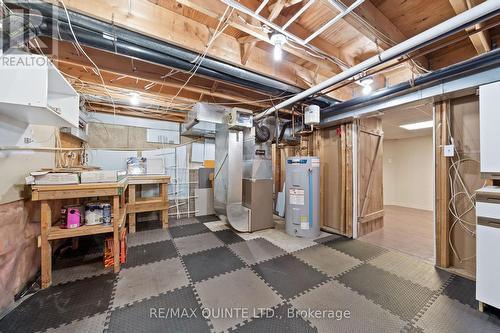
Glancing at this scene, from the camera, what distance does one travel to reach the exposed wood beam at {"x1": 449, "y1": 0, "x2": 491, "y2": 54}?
143 centimetres

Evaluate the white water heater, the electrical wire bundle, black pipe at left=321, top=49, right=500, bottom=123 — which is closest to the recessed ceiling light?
the electrical wire bundle

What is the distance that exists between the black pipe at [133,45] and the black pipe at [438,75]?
4.47 feet

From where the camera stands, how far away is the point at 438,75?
206 centimetres

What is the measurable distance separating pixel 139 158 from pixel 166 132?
908 mm

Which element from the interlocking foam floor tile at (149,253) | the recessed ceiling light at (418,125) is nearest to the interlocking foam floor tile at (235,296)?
the interlocking foam floor tile at (149,253)

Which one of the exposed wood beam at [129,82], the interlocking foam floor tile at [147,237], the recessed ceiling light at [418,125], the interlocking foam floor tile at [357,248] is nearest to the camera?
the exposed wood beam at [129,82]

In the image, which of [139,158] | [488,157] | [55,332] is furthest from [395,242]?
[139,158]

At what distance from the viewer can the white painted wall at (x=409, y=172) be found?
5742 mm

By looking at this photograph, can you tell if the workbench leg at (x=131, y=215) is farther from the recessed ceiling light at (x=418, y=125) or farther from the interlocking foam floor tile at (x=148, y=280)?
the recessed ceiling light at (x=418, y=125)

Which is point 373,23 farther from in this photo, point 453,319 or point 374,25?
point 453,319

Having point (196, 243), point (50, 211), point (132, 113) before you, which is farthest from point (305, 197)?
point (132, 113)

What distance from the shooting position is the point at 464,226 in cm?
230

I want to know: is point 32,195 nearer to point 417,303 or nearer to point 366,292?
point 366,292

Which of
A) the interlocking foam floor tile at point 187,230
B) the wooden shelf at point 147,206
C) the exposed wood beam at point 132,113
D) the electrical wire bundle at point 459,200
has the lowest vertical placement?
the interlocking foam floor tile at point 187,230
